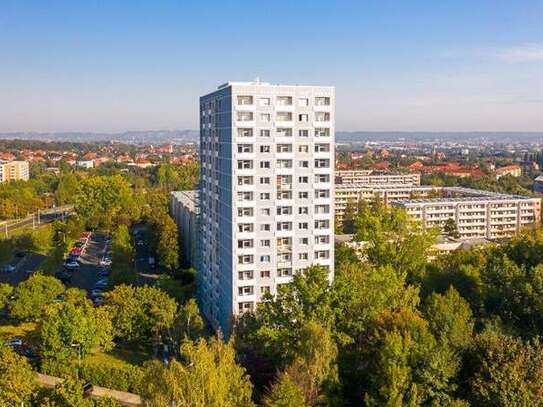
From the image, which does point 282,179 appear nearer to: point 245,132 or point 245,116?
point 245,132

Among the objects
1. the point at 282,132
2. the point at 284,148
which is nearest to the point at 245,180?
the point at 284,148

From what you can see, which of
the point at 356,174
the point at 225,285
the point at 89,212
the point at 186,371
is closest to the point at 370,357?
the point at 186,371

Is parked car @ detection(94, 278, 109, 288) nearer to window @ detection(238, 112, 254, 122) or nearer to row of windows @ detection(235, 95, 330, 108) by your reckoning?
window @ detection(238, 112, 254, 122)

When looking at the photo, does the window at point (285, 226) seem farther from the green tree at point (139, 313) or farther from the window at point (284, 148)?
the green tree at point (139, 313)

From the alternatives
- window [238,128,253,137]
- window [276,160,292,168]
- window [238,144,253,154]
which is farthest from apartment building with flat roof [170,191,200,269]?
window [238,128,253,137]

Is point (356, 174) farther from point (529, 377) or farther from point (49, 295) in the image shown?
point (529, 377)

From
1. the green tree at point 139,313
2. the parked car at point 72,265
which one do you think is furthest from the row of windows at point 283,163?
the parked car at point 72,265
